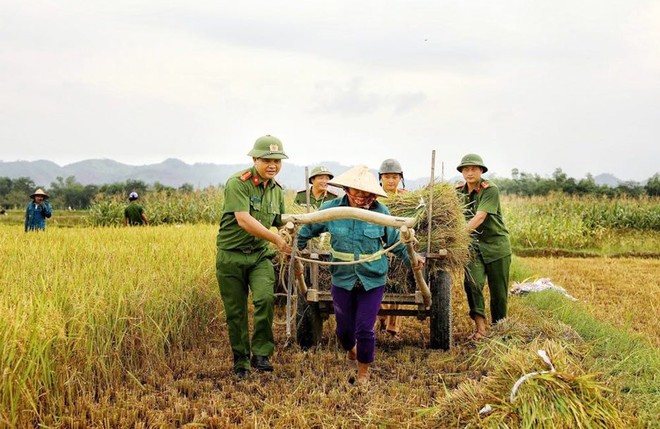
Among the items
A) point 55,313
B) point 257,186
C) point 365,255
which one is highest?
point 257,186

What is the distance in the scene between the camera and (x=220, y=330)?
627 cm

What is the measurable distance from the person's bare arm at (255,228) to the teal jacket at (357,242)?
0.61 feet

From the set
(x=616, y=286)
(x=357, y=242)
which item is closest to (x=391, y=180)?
(x=357, y=242)

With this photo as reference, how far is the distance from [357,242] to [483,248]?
2.12 metres

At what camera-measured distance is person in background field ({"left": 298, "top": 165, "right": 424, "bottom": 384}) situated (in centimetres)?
470

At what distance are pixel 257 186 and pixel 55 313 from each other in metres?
1.76

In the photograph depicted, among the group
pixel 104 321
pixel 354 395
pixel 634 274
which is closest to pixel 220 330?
pixel 104 321

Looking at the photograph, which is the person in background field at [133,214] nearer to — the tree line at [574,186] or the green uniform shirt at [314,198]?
the green uniform shirt at [314,198]

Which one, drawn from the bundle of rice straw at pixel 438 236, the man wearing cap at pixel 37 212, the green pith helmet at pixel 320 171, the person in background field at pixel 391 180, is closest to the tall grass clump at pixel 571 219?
the green pith helmet at pixel 320 171

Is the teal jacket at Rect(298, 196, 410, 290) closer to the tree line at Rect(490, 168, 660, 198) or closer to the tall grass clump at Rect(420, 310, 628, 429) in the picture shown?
the tall grass clump at Rect(420, 310, 628, 429)

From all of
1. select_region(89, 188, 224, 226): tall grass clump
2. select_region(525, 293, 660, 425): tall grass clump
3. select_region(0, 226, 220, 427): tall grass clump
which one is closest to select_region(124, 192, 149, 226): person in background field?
select_region(89, 188, 224, 226): tall grass clump

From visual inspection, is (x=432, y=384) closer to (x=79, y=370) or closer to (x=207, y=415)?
(x=207, y=415)

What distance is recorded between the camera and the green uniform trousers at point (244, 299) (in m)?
5.11

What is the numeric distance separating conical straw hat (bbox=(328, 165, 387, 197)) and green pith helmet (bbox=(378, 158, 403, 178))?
1602mm
